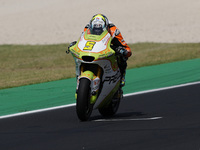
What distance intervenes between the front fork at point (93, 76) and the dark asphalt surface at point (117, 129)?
40 cm

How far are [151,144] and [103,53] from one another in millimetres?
1944

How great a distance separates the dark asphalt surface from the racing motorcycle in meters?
0.30

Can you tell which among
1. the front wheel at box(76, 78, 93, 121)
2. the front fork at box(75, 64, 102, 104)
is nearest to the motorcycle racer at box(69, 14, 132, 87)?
the front fork at box(75, 64, 102, 104)

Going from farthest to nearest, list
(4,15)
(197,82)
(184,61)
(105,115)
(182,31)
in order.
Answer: (4,15), (182,31), (184,61), (197,82), (105,115)

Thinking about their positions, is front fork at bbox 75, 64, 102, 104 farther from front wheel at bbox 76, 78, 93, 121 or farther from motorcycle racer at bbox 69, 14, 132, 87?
motorcycle racer at bbox 69, 14, 132, 87

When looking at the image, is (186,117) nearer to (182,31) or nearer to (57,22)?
(182,31)

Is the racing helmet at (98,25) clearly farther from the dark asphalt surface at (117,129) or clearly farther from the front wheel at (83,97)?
the dark asphalt surface at (117,129)

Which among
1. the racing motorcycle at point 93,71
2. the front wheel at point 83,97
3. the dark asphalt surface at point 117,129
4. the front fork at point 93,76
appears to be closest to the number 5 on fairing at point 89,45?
the racing motorcycle at point 93,71

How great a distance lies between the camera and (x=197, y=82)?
11844 mm

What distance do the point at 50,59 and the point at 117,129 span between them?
40.7 feet

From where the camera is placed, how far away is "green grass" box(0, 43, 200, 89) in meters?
14.5

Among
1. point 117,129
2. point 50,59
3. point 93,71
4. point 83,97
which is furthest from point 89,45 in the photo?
point 50,59

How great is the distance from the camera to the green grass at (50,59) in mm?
14452

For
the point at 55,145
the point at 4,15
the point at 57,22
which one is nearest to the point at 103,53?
the point at 55,145
